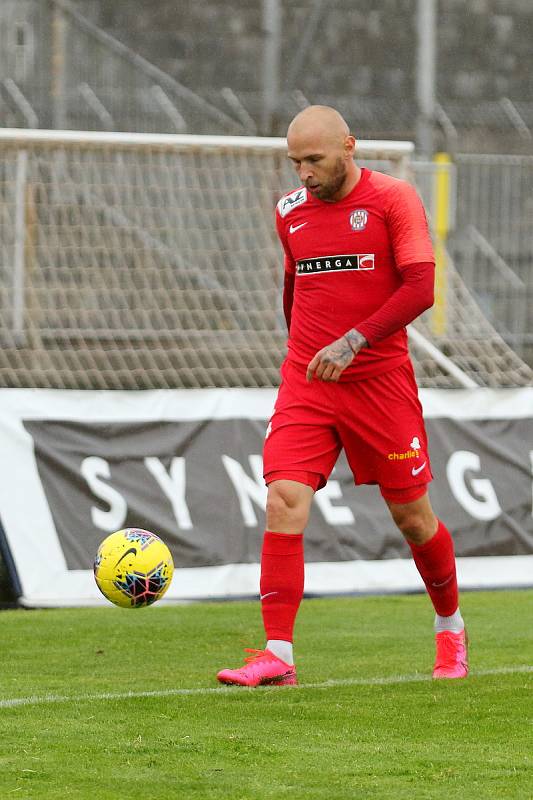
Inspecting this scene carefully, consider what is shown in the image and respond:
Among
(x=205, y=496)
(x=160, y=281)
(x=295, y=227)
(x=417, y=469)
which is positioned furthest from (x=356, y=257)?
(x=160, y=281)

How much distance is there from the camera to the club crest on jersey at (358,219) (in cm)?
593

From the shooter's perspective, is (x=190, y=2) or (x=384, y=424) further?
(x=190, y=2)

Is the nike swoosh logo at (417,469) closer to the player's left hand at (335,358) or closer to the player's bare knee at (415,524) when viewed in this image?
the player's bare knee at (415,524)

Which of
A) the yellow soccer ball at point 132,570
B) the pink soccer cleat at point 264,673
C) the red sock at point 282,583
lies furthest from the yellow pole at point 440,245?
the pink soccer cleat at point 264,673

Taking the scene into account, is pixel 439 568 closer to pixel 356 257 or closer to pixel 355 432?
pixel 355 432

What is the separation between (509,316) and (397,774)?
36.4 feet

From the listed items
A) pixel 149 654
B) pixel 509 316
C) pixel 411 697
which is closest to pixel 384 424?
pixel 411 697

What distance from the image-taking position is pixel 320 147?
5.79 metres

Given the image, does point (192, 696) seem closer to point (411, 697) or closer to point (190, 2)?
point (411, 697)

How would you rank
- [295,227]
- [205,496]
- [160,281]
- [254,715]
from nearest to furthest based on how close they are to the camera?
1. [254,715]
2. [295,227]
3. [205,496]
4. [160,281]

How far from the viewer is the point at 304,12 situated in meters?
19.0

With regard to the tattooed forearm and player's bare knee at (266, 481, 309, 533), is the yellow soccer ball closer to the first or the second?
player's bare knee at (266, 481, 309, 533)

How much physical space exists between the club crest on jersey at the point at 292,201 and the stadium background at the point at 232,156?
4.18 m

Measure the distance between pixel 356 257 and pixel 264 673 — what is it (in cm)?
158
